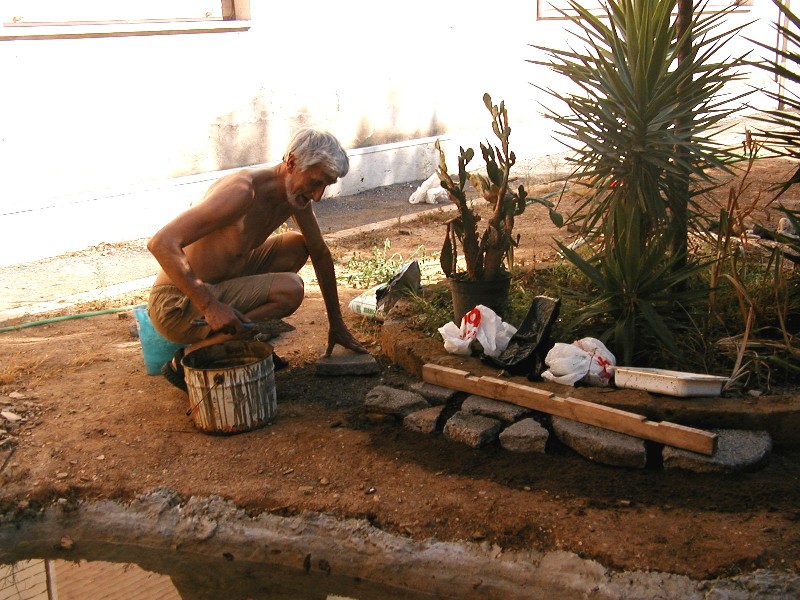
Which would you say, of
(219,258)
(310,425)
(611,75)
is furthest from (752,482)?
(219,258)

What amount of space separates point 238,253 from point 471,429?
151cm

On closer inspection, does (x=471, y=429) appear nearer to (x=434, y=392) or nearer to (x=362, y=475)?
(x=434, y=392)

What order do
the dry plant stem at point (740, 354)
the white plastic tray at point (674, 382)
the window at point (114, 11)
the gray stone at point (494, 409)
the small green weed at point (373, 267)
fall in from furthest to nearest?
1. the window at point (114, 11)
2. the small green weed at point (373, 267)
3. the gray stone at point (494, 409)
4. the dry plant stem at point (740, 354)
5. the white plastic tray at point (674, 382)

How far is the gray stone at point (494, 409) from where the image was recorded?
396 centimetres

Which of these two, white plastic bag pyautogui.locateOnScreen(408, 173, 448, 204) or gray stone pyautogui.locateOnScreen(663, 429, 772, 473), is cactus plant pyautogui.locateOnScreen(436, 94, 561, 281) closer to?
gray stone pyautogui.locateOnScreen(663, 429, 772, 473)

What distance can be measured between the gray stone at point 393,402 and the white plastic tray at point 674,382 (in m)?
0.95

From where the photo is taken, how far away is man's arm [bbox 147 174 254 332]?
13.3 feet

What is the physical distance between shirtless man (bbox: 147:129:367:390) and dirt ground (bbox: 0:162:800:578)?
409 mm

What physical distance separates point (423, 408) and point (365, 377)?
2.10ft

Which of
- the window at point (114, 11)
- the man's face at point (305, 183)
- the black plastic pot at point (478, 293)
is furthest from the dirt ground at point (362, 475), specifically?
the window at point (114, 11)

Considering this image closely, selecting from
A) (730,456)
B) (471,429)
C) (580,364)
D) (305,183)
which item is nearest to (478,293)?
(580,364)

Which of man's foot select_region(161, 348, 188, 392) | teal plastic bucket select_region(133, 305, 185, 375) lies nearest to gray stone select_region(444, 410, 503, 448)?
man's foot select_region(161, 348, 188, 392)

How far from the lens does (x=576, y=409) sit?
12.4 ft

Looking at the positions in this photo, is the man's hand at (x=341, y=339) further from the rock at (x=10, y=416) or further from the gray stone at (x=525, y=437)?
the rock at (x=10, y=416)
